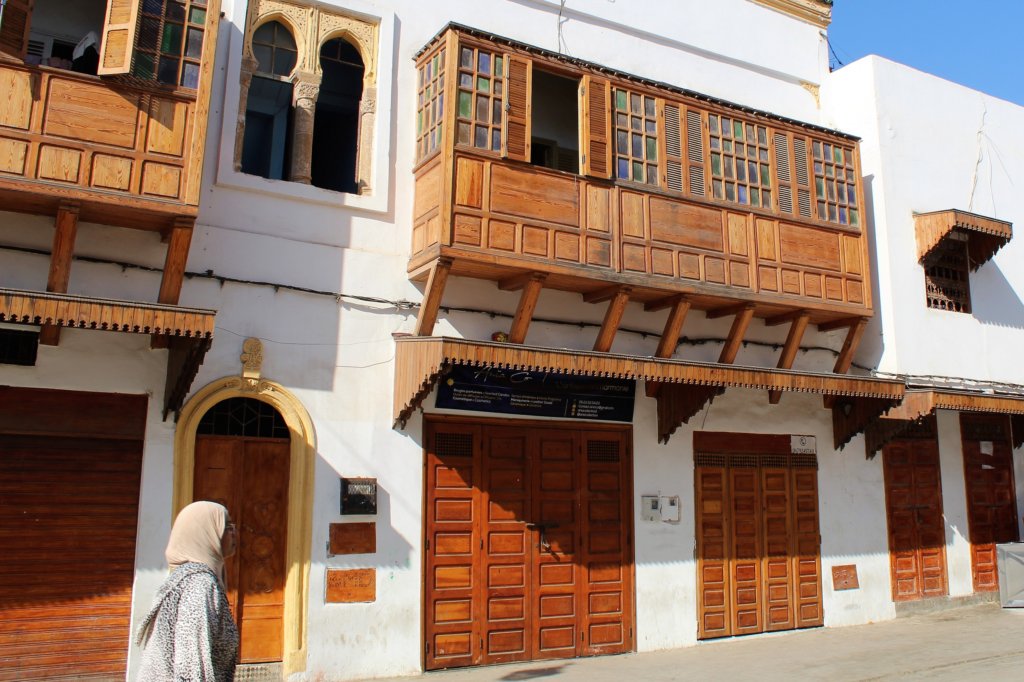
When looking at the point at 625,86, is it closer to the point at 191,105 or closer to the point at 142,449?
the point at 191,105

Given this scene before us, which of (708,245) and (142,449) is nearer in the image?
(142,449)

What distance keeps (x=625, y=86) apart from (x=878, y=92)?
485 cm

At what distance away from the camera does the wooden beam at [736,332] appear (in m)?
10.7

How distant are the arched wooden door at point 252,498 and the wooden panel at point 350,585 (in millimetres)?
443

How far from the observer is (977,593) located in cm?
1302

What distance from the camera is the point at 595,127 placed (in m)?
9.90

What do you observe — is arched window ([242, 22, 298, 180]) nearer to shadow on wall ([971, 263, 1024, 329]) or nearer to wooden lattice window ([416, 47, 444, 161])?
wooden lattice window ([416, 47, 444, 161])

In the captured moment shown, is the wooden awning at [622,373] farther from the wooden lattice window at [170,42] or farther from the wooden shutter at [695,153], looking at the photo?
the wooden lattice window at [170,42]

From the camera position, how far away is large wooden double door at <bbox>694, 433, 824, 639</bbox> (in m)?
10.9

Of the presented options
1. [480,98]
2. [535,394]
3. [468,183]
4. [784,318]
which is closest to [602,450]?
[535,394]

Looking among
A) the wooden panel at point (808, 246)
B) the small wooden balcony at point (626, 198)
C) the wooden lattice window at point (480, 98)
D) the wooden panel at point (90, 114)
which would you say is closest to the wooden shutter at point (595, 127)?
the small wooden balcony at point (626, 198)

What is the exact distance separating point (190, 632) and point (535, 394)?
6528 millimetres

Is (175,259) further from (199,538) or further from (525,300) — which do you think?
(199,538)

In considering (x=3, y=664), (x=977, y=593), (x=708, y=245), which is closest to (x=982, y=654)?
(x=977, y=593)
